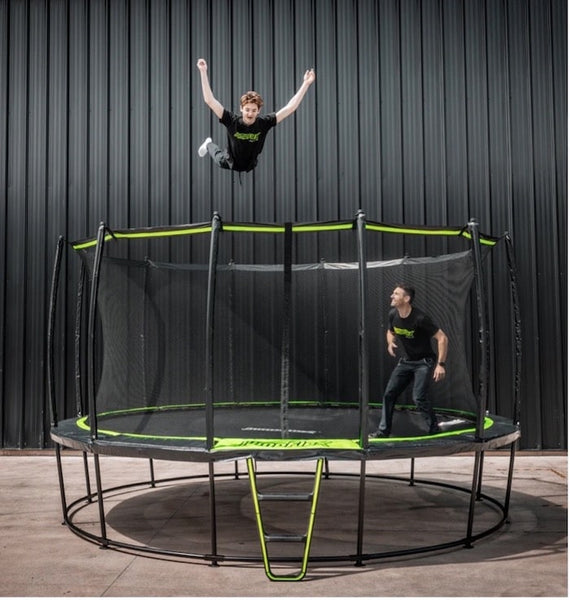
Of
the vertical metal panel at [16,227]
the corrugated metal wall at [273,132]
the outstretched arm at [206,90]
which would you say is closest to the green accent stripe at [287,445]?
the outstretched arm at [206,90]

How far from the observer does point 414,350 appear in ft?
12.3

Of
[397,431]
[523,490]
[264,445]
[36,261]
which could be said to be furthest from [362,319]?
[36,261]

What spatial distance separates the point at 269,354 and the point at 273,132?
6.47ft

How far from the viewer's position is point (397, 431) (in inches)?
144

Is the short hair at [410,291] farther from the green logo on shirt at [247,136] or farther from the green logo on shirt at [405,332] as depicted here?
the green logo on shirt at [247,136]

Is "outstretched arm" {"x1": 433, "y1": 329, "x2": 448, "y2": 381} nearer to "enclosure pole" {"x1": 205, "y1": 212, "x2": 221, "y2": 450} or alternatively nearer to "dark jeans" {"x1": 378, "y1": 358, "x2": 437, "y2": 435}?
"dark jeans" {"x1": 378, "y1": 358, "x2": 437, "y2": 435}

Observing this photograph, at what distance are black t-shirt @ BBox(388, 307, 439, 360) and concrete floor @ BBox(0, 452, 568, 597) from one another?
0.91 metres

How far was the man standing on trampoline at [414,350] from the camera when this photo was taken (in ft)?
12.1

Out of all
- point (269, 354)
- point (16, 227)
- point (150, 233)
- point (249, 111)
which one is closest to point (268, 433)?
point (150, 233)

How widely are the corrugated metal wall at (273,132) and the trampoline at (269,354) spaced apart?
0.39 metres

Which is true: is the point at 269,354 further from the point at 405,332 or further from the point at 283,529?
the point at 283,529

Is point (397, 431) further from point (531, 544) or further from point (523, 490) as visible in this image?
point (523, 490)

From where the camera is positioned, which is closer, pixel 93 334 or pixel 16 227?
pixel 93 334

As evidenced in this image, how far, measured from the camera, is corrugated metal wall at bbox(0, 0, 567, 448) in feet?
19.6
